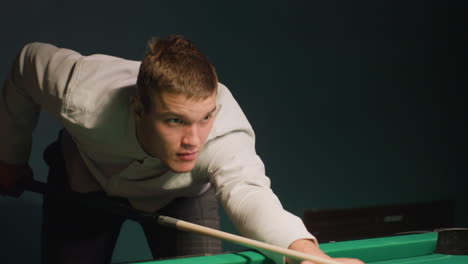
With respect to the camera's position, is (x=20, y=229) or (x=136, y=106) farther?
(x=20, y=229)

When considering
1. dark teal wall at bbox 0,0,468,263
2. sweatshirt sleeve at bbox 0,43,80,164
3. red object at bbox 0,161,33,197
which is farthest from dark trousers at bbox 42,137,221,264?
dark teal wall at bbox 0,0,468,263

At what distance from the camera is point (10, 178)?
1904mm

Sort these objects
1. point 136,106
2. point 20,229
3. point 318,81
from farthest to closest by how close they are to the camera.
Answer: point 318,81 → point 20,229 → point 136,106

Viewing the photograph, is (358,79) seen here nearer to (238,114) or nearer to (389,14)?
(389,14)

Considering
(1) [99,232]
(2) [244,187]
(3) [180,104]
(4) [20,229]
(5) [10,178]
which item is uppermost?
(3) [180,104]

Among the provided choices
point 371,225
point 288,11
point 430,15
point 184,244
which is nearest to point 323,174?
point 371,225

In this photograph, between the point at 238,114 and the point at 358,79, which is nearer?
the point at 238,114

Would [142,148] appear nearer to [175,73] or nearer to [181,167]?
[181,167]

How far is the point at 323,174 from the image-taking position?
10.5ft

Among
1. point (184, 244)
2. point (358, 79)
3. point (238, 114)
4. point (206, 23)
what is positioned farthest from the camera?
point (358, 79)

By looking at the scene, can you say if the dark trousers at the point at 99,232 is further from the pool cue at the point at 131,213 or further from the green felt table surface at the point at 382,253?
the green felt table surface at the point at 382,253

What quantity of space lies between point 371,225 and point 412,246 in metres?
2.06

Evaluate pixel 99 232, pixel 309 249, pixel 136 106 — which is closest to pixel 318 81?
pixel 99 232

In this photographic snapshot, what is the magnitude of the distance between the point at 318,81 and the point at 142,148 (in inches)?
70.0
